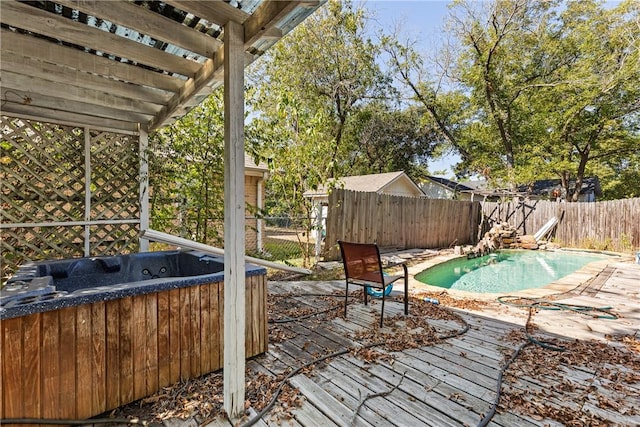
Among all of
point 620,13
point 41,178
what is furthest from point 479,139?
point 41,178

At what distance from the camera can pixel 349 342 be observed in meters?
2.91

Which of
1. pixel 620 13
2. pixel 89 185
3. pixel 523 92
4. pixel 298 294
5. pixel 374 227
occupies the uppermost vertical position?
pixel 620 13

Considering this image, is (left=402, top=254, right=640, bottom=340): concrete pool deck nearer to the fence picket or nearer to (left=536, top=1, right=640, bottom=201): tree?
the fence picket

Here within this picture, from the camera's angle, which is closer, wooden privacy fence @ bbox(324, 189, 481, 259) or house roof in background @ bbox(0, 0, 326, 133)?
house roof in background @ bbox(0, 0, 326, 133)

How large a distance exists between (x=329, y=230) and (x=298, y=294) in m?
2.79

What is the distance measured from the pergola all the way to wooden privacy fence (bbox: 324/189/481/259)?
4845 mm

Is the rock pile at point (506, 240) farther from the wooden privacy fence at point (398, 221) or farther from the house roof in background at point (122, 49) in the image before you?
the house roof in background at point (122, 49)

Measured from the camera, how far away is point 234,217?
6.16 feet

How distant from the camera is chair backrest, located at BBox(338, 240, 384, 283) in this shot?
11.5 feet

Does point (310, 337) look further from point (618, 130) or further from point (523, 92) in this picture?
point (618, 130)

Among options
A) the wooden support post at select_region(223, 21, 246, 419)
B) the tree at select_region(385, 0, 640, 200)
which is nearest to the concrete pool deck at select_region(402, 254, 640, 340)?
the wooden support post at select_region(223, 21, 246, 419)

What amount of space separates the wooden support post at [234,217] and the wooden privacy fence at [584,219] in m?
12.4

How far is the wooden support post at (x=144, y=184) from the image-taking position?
4180mm

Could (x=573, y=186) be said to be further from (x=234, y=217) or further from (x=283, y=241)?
(x=234, y=217)
